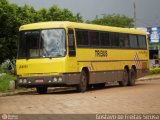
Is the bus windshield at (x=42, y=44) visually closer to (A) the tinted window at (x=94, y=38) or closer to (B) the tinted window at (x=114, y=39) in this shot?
(A) the tinted window at (x=94, y=38)

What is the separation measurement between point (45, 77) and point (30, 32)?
7.46 ft

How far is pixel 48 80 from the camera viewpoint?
82.7 feet

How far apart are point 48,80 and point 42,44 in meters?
1.58

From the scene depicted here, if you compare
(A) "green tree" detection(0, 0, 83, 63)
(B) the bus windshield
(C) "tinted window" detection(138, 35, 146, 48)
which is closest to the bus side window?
(B) the bus windshield

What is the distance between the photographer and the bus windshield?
25.3m

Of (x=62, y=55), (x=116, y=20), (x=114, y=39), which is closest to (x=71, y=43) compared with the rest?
(x=62, y=55)

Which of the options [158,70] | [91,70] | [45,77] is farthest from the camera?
[158,70]

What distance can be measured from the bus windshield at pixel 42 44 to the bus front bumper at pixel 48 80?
94 cm

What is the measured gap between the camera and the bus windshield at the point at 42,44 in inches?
998

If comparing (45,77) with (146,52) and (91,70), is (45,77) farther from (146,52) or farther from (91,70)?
(146,52)

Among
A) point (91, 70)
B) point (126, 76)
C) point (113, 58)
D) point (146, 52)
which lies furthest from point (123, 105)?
point (146, 52)

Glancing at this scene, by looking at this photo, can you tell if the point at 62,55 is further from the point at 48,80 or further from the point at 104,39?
the point at 104,39

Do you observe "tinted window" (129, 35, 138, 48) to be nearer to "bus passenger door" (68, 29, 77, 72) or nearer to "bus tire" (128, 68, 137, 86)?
"bus tire" (128, 68, 137, 86)

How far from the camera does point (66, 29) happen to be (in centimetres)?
2562
